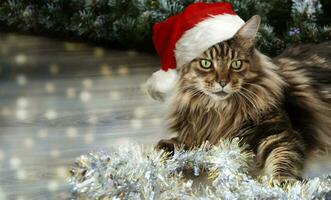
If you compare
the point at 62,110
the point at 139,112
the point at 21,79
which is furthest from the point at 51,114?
the point at 21,79

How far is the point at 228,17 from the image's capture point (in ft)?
6.07

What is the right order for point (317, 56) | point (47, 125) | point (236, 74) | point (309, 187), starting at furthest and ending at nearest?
point (47, 125) < point (317, 56) < point (236, 74) < point (309, 187)

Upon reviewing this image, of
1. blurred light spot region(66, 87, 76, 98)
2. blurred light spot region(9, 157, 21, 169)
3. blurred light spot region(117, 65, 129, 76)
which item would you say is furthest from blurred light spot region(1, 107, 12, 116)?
blurred light spot region(117, 65, 129, 76)

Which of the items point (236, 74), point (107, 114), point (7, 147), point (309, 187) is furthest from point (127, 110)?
point (309, 187)

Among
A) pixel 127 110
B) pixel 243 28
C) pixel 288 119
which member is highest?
pixel 243 28

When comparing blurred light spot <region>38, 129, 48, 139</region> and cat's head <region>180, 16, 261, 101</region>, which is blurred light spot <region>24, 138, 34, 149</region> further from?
cat's head <region>180, 16, 261, 101</region>

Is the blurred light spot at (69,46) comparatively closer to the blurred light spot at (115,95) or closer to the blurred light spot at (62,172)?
the blurred light spot at (115,95)

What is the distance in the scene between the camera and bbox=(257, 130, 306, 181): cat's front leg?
1687mm

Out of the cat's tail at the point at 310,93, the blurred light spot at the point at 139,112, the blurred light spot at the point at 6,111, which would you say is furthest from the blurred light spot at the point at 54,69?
the cat's tail at the point at 310,93

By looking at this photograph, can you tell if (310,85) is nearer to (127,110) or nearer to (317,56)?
(317,56)

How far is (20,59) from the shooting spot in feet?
10.3

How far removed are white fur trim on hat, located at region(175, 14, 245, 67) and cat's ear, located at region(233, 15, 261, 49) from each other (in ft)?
0.06

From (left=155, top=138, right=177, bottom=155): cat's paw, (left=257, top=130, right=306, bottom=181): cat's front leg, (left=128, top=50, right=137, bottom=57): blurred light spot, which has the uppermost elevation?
(left=257, top=130, right=306, bottom=181): cat's front leg

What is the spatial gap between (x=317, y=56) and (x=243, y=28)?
13.1 inches
